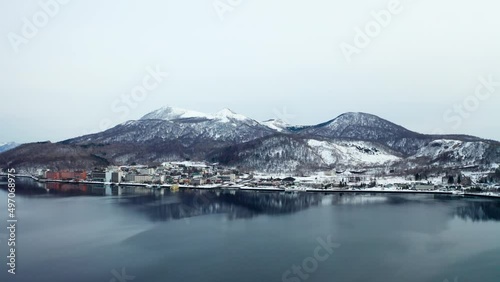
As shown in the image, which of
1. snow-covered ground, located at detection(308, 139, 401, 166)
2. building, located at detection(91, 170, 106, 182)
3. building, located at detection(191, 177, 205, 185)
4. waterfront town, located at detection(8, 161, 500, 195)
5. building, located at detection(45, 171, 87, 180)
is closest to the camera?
waterfront town, located at detection(8, 161, 500, 195)

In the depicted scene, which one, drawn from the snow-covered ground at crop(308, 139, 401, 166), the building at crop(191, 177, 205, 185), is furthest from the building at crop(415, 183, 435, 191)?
the snow-covered ground at crop(308, 139, 401, 166)

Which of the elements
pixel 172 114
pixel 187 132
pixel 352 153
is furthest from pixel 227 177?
pixel 172 114

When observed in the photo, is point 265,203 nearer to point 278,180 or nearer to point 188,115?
point 278,180

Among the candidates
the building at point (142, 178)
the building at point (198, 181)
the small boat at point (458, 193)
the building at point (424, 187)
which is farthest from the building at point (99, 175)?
the small boat at point (458, 193)

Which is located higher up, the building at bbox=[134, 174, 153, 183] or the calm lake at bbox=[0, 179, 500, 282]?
the building at bbox=[134, 174, 153, 183]

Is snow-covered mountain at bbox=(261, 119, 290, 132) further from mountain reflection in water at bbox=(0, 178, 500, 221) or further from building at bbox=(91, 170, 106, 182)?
mountain reflection in water at bbox=(0, 178, 500, 221)

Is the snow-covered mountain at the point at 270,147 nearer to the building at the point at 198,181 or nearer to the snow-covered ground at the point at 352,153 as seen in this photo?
the snow-covered ground at the point at 352,153
